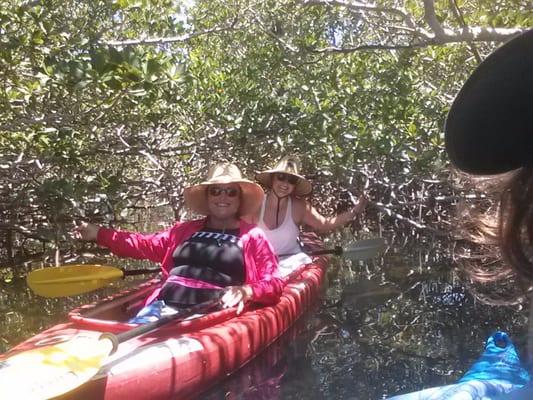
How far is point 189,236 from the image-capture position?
3912mm

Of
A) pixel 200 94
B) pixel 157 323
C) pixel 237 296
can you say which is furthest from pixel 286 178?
pixel 157 323

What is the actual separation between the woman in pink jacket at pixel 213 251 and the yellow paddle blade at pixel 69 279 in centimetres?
43

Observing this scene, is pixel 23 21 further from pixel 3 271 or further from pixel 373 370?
pixel 3 271

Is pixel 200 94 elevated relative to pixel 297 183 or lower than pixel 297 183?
elevated

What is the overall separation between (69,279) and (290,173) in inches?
80.0

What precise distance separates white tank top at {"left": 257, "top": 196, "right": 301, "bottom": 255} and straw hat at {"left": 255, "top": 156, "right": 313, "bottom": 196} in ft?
0.65

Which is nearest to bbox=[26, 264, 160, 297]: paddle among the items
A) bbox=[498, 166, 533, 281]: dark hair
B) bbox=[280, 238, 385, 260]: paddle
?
bbox=[280, 238, 385, 260]: paddle

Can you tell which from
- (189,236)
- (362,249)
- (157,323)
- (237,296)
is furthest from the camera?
(362,249)

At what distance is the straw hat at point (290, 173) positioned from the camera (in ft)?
17.5

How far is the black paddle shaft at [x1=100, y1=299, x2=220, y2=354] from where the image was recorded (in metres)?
2.88

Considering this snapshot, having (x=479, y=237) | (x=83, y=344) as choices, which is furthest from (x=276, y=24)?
(x=479, y=237)

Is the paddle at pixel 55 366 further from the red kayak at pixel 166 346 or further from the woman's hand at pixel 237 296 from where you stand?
the woman's hand at pixel 237 296

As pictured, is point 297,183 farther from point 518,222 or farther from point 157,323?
point 518,222

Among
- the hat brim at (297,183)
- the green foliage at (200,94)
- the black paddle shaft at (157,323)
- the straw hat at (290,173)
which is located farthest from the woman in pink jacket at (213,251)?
the hat brim at (297,183)
